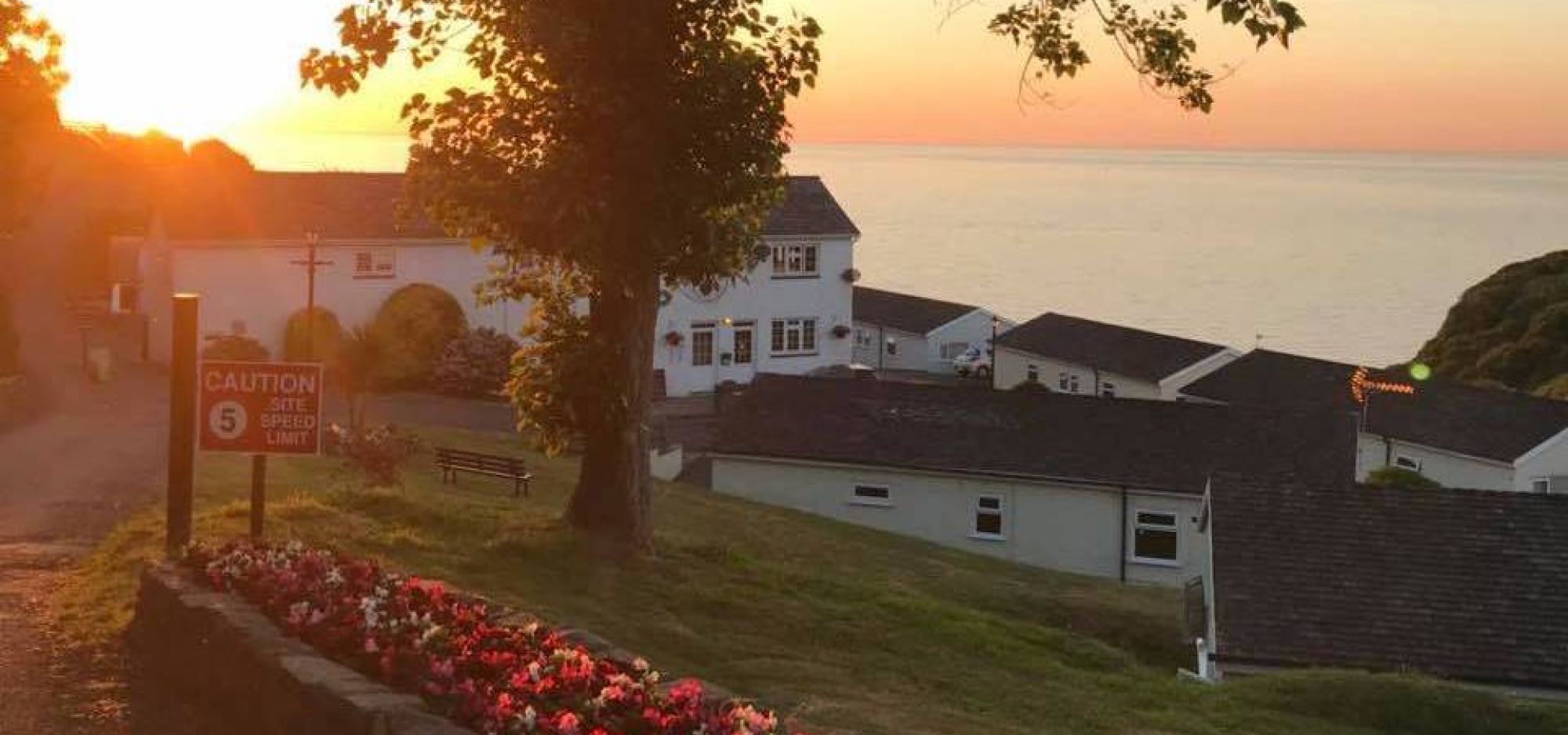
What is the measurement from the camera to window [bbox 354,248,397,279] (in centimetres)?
5900

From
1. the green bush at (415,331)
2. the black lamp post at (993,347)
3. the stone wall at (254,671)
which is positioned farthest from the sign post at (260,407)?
the black lamp post at (993,347)

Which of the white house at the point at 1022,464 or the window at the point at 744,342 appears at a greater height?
the window at the point at 744,342

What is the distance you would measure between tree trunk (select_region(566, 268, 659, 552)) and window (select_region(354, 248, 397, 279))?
39.7 metres

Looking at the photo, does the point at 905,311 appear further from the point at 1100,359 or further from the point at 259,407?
the point at 259,407

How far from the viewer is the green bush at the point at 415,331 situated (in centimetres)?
5709

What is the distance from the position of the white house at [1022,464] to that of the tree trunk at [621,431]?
25318 millimetres

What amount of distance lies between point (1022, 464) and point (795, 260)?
78.1ft

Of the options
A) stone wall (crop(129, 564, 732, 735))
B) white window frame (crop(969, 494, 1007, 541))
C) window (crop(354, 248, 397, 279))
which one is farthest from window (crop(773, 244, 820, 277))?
stone wall (crop(129, 564, 732, 735))

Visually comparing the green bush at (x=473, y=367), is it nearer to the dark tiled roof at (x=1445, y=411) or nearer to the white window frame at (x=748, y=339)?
the white window frame at (x=748, y=339)

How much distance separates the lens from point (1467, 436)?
50.7 meters

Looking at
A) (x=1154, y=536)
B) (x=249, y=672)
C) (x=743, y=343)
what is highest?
(x=743, y=343)

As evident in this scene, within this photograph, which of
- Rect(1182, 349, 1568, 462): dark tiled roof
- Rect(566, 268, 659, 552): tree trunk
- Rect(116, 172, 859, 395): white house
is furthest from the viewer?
Rect(116, 172, 859, 395): white house

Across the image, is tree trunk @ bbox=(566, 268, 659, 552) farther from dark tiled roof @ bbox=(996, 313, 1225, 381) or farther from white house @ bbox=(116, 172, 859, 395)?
dark tiled roof @ bbox=(996, 313, 1225, 381)

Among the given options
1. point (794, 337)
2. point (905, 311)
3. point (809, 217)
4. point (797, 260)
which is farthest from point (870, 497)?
point (905, 311)
